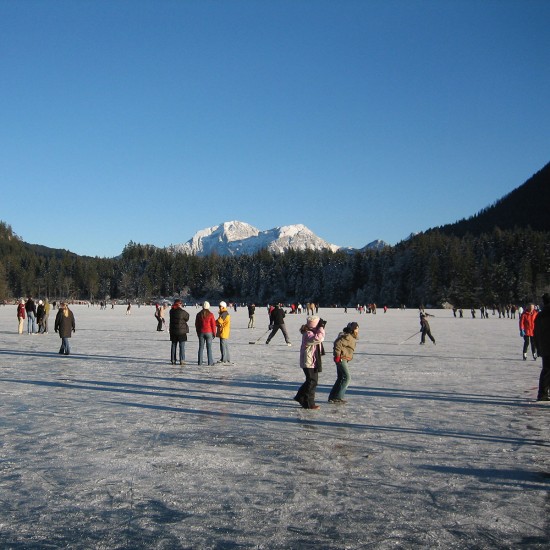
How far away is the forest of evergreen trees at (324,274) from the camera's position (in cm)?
10700

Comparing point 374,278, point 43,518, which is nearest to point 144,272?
point 374,278

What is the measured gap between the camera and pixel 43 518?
14.3ft

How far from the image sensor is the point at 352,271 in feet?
457

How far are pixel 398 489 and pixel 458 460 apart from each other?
49.5 inches

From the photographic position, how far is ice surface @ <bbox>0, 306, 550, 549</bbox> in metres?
4.14

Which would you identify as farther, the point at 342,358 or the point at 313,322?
the point at 342,358

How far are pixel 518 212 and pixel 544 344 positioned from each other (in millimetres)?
188701

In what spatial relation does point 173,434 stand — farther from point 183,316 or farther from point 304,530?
point 183,316

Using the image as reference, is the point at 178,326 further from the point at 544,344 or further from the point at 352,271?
the point at 352,271

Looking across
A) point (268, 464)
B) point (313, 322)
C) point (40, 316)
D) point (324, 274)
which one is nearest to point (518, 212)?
point (324, 274)

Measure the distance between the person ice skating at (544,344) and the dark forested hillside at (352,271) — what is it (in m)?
96.7

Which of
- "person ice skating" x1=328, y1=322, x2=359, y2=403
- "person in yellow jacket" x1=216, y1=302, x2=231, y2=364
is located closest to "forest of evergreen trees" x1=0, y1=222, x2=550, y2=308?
"person in yellow jacket" x1=216, y1=302, x2=231, y2=364

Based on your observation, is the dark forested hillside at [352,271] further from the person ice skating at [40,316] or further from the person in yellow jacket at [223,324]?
the person in yellow jacket at [223,324]

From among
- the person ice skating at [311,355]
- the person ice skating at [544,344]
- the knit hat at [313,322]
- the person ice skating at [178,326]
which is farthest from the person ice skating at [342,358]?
the person ice skating at [178,326]
